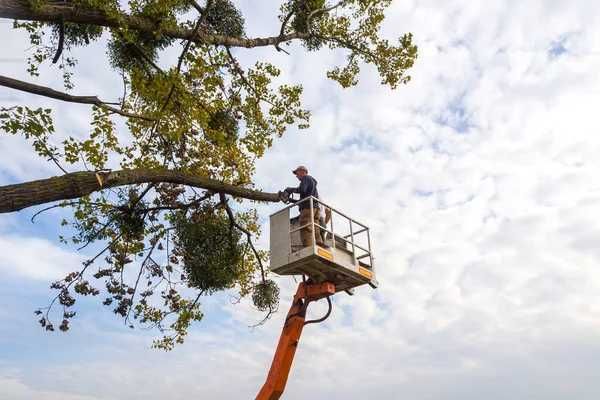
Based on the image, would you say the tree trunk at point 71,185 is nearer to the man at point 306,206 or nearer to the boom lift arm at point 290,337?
the man at point 306,206

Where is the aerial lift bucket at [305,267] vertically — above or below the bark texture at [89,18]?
below

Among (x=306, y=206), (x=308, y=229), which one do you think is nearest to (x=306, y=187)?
(x=306, y=206)

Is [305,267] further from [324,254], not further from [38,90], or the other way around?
[38,90]

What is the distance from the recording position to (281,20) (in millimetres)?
10688

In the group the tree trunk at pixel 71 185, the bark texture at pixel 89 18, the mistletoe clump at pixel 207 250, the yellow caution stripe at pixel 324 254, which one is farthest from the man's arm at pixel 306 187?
the bark texture at pixel 89 18

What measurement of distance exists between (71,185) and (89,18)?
3.17 metres

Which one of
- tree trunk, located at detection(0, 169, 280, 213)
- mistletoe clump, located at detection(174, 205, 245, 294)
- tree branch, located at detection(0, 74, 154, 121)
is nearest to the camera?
tree trunk, located at detection(0, 169, 280, 213)

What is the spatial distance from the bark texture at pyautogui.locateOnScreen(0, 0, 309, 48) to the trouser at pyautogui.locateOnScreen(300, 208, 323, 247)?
3585mm

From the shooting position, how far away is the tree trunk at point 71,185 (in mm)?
5344

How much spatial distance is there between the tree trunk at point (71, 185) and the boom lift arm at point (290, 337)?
2.50 meters

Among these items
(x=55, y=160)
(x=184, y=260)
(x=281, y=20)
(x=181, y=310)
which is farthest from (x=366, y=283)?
(x=281, y=20)

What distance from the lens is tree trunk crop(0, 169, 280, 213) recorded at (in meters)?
5.34

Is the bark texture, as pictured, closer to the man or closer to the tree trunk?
the tree trunk

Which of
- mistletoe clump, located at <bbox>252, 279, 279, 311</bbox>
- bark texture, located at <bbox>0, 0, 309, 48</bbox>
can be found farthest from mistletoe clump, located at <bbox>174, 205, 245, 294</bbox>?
bark texture, located at <bbox>0, 0, 309, 48</bbox>
